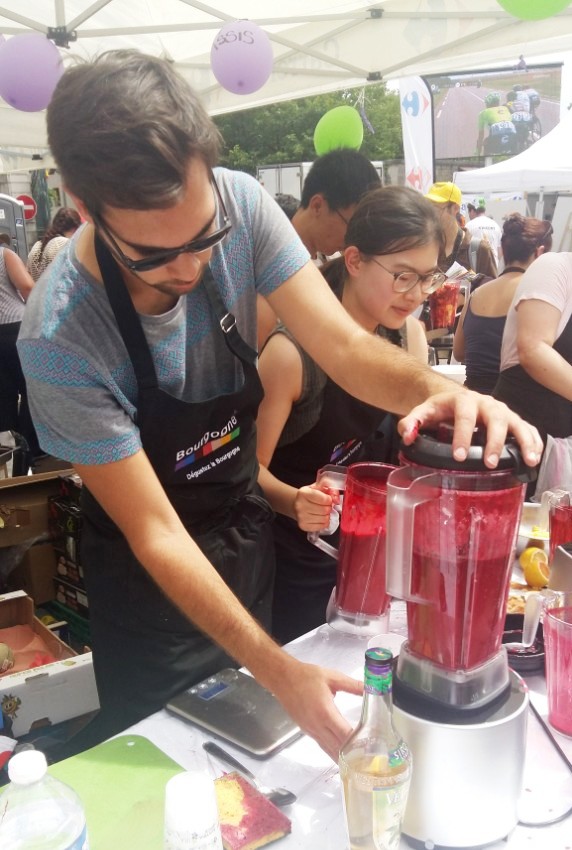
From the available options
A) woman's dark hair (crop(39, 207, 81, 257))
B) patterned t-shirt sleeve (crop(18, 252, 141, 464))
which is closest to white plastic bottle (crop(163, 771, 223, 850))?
patterned t-shirt sleeve (crop(18, 252, 141, 464))

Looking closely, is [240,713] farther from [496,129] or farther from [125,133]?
[496,129]

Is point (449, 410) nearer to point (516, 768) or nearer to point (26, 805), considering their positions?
point (516, 768)

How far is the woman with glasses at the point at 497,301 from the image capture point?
3156 millimetres

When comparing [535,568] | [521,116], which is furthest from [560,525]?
[521,116]

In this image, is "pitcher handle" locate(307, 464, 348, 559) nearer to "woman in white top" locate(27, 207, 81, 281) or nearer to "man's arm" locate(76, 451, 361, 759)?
"man's arm" locate(76, 451, 361, 759)

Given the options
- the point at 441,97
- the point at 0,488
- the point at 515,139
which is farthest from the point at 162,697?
the point at 441,97

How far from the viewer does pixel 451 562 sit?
2.81 ft

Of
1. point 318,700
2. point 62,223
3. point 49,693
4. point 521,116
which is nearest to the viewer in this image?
point 318,700

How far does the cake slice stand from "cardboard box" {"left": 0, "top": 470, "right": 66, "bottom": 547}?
218cm

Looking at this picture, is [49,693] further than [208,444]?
Yes

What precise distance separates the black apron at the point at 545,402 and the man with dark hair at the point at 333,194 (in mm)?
810

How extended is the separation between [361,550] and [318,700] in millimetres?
350

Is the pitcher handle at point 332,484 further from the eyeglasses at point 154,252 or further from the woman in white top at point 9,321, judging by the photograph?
the woman in white top at point 9,321

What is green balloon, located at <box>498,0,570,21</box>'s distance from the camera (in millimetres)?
3176
